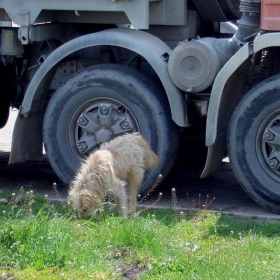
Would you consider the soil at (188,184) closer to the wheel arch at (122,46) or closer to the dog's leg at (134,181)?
the dog's leg at (134,181)

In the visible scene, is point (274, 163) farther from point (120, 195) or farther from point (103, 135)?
point (103, 135)

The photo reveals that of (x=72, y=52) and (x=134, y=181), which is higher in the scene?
(x=72, y=52)

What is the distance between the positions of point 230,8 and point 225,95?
1.29 m

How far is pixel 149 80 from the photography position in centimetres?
744

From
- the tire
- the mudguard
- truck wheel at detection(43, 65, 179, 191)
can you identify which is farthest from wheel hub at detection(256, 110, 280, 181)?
the tire

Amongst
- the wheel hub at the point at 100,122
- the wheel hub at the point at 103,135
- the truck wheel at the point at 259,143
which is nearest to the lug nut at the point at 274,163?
the truck wheel at the point at 259,143

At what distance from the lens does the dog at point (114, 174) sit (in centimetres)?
626

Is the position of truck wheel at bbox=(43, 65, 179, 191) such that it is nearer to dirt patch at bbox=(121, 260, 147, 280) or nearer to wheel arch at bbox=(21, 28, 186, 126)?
wheel arch at bbox=(21, 28, 186, 126)

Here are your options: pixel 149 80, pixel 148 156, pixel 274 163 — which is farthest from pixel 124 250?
pixel 149 80

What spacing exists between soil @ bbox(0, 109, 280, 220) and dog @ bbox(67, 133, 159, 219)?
0.48 metres

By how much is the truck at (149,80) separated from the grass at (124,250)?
1.09 m

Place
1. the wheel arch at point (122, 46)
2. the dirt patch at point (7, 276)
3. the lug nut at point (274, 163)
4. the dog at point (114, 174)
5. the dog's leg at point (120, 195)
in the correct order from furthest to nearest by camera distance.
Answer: the wheel arch at point (122, 46), the lug nut at point (274, 163), the dog's leg at point (120, 195), the dog at point (114, 174), the dirt patch at point (7, 276)

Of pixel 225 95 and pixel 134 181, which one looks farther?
pixel 225 95

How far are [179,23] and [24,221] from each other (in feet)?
9.00
